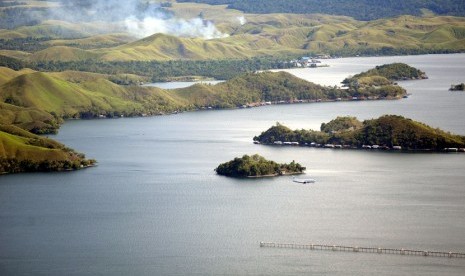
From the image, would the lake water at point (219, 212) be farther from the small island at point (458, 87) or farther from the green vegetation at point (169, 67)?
the green vegetation at point (169, 67)

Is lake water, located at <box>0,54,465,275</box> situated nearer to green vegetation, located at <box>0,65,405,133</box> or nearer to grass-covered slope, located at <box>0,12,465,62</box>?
green vegetation, located at <box>0,65,405,133</box>

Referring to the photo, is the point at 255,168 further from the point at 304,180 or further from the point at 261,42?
the point at 261,42

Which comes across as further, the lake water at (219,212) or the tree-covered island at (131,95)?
the tree-covered island at (131,95)

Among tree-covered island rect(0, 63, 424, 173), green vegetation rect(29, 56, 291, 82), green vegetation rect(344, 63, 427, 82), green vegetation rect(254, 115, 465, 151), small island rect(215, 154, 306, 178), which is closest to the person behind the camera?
small island rect(215, 154, 306, 178)

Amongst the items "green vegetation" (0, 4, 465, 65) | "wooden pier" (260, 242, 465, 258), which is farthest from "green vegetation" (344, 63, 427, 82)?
"wooden pier" (260, 242, 465, 258)

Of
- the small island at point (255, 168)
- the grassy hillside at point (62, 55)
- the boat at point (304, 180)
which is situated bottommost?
the boat at point (304, 180)

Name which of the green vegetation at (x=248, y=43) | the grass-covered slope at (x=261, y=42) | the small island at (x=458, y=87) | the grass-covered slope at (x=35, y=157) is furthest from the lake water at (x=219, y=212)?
the grass-covered slope at (x=261, y=42)
